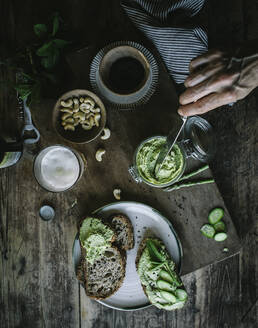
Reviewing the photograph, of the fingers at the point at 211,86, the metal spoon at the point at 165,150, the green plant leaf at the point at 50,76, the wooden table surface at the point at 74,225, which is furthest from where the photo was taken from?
the wooden table surface at the point at 74,225

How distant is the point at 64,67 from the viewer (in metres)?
1.52

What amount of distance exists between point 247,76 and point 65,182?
2.89 feet

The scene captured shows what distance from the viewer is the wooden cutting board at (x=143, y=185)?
1.47m

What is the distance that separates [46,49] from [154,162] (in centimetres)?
69

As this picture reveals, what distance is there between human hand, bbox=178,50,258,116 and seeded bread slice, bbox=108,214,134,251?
61 cm

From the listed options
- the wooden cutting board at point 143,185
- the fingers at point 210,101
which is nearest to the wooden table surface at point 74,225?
the wooden cutting board at point 143,185

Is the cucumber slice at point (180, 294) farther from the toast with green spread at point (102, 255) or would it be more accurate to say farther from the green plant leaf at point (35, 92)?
the green plant leaf at point (35, 92)

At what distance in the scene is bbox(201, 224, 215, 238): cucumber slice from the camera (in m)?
1.45

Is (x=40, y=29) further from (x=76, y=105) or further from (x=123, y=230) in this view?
(x=123, y=230)

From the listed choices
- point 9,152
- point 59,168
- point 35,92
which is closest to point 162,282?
point 59,168

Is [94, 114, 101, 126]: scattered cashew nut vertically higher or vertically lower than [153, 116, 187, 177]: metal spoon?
higher

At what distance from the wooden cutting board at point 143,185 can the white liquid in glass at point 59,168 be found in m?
0.07

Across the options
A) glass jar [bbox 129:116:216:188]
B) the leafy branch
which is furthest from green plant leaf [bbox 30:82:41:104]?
glass jar [bbox 129:116:216:188]

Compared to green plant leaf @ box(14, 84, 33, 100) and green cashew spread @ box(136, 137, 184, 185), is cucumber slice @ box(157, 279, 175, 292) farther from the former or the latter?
green plant leaf @ box(14, 84, 33, 100)
